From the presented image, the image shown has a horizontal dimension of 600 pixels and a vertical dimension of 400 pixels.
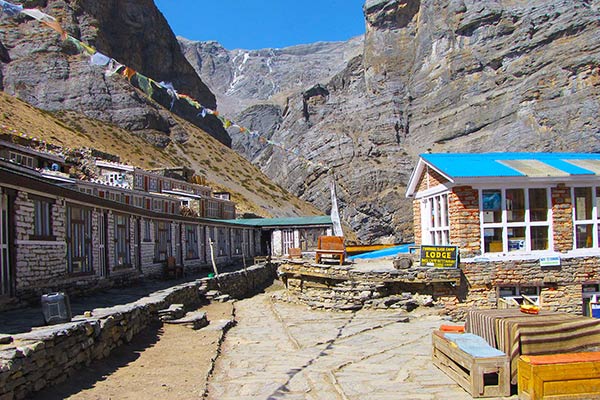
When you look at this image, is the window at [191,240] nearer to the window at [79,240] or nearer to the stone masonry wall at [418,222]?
the window at [79,240]

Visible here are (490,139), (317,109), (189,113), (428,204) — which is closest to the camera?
(428,204)

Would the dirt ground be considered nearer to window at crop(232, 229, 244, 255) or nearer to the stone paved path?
the stone paved path

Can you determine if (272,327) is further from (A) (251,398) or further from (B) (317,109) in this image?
(B) (317,109)

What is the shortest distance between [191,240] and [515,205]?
16.8 m

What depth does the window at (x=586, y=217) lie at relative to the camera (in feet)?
59.2

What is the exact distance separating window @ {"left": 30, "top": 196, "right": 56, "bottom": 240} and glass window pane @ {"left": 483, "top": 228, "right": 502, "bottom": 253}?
13300 millimetres

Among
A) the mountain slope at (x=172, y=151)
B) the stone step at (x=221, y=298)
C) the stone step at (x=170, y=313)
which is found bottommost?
the stone step at (x=221, y=298)

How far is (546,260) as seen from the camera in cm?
1748

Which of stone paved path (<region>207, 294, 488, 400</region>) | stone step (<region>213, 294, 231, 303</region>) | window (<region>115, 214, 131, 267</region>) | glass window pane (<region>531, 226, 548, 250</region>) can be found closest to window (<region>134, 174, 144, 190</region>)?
window (<region>115, 214, 131, 267</region>)

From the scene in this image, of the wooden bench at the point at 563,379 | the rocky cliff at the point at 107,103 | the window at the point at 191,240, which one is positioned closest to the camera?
the wooden bench at the point at 563,379

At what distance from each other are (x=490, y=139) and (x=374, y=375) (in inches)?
2897

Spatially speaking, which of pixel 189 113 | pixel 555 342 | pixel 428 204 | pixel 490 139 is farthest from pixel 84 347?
pixel 189 113

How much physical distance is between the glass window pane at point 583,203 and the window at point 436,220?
4333 millimetres

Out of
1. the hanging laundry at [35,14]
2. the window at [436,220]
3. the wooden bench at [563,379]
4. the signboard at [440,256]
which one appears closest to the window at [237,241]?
the window at [436,220]
